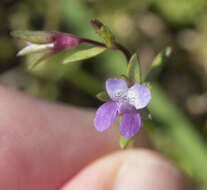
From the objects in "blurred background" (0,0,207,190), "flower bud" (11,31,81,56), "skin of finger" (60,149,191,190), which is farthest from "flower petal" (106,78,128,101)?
"blurred background" (0,0,207,190)

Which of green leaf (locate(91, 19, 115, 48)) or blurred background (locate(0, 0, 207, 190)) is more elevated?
green leaf (locate(91, 19, 115, 48))

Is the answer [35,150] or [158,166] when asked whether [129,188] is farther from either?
[35,150]

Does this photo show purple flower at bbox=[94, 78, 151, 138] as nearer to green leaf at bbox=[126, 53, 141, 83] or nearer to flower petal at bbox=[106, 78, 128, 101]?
flower petal at bbox=[106, 78, 128, 101]

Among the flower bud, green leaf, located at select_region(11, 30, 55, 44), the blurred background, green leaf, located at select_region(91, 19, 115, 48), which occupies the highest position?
green leaf, located at select_region(91, 19, 115, 48)

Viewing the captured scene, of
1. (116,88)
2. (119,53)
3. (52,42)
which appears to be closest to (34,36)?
(52,42)

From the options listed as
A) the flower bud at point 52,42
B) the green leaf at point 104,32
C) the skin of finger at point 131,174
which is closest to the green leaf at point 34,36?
the flower bud at point 52,42

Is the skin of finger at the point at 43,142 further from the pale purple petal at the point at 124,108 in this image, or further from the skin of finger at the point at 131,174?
the pale purple petal at the point at 124,108

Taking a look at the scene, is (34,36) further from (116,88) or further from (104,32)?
(116,88)
